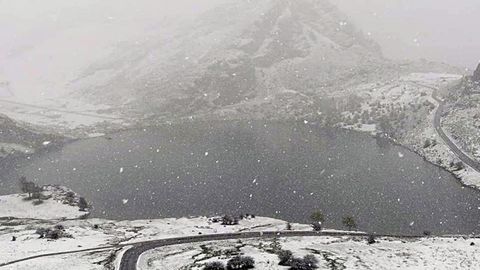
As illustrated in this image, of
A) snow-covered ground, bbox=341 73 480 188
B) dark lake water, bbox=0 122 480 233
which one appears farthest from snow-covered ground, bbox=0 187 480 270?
snow-covered ground, bbox=341 73 480 188

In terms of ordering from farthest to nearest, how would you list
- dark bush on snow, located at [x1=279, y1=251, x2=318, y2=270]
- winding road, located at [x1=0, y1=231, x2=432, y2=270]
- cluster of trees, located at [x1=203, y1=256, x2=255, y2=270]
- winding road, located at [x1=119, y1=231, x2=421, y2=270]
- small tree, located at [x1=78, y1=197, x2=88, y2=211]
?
1. small tree, located at [x1=78, y1=197, x2=88, y2=211]
2. winding road, located at [x1=119, y1=231, x2=421, y2=270]
3. winding road, located at [x1=0, y1=231, x2=432, y2=270]
4. cluster of trees, located at [x1=203, y1=256, x2=255, y2=270]
5. dark bush on snow, located at [x1=279, y1=251, x2=318, y2=270]

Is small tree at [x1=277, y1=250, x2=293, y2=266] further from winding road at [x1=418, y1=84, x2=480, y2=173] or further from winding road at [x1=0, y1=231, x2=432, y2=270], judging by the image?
winding road at [x1=418, y1=84, x2=480, y2=173]

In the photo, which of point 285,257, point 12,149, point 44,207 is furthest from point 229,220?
point 12,149

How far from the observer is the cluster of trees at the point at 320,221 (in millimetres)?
90062

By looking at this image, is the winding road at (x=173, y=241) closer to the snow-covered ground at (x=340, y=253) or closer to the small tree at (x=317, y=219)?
the snow-covered ground at (x=340, y=253)

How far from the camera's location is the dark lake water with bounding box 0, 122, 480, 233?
101 metres

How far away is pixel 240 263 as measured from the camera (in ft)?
196

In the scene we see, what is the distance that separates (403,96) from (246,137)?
7223 centimetres

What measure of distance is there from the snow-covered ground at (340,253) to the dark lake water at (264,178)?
18563mm

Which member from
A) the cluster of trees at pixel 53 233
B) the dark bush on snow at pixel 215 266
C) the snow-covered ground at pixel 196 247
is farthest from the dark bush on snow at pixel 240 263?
the cluster of trees at pixel 53 233

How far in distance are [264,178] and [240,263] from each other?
62.4 m

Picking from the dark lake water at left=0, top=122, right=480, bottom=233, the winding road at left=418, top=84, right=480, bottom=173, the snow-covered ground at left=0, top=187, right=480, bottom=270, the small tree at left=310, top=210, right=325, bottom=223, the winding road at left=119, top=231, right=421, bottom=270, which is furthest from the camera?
the winding road at left=418, top=84, right=480, bottom=173

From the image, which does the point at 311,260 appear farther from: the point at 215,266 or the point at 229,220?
the point at 229,220

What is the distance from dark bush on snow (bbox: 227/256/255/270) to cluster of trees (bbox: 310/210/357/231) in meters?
32.1
